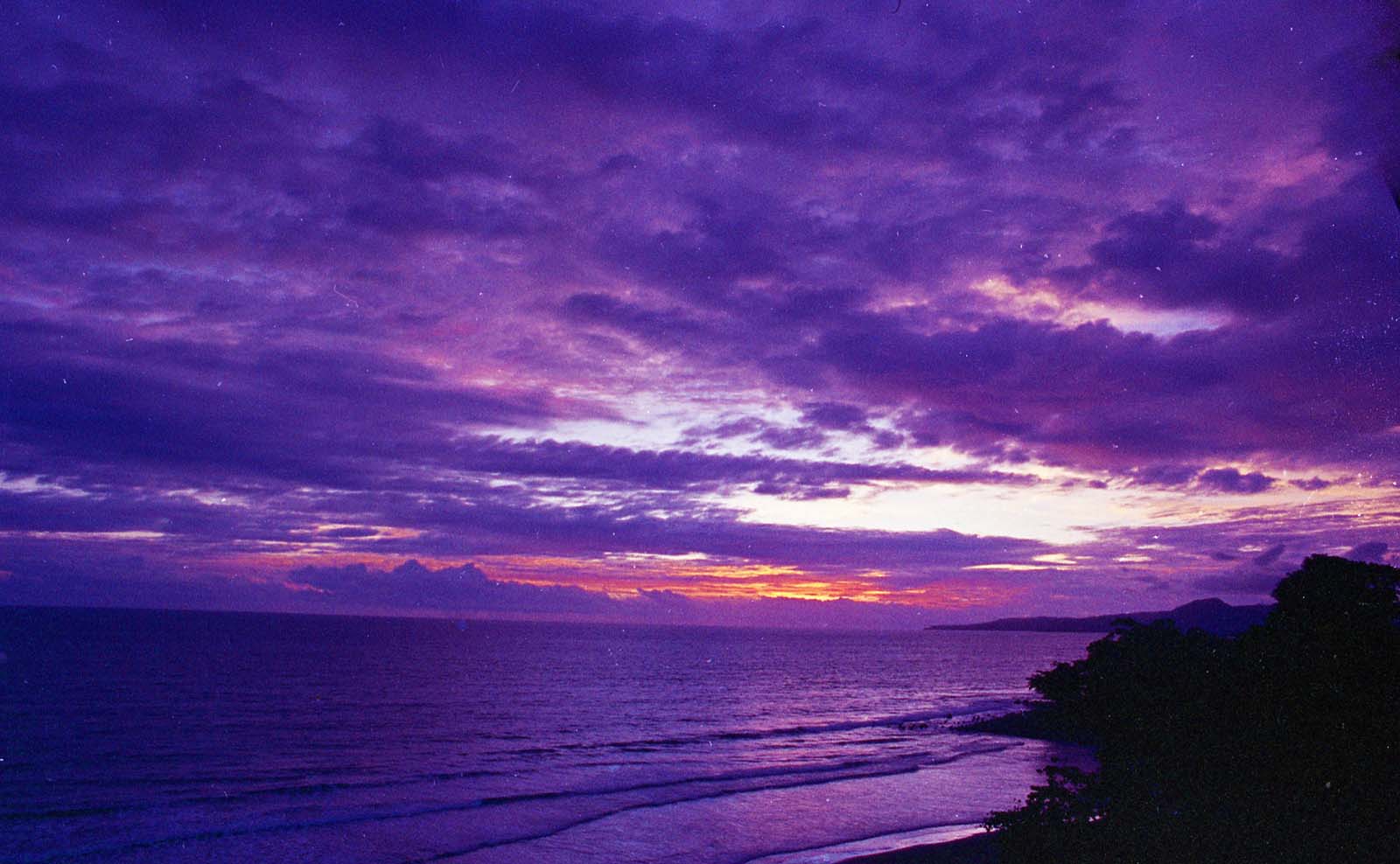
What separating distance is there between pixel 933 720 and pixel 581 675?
46.3 m

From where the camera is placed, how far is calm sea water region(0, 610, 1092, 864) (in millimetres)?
30172

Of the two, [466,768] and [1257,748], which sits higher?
[1257,748]

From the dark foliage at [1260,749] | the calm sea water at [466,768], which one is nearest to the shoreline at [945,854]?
the calm sea water at [466,768]

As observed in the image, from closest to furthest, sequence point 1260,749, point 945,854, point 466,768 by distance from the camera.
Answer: point 1260,749 → point 945,854 → point 466,768

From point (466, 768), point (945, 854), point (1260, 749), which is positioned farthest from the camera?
point (466, 768)

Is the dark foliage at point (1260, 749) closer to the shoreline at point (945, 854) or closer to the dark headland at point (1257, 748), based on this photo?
the dark headland at point (1257, 748)

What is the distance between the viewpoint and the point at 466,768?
44188mm

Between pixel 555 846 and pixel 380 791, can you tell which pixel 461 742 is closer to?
pixel 380 791

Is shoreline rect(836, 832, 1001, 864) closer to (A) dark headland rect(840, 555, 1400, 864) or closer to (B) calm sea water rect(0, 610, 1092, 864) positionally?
(B) calm sea water rect(0, 610, 1092, 864)

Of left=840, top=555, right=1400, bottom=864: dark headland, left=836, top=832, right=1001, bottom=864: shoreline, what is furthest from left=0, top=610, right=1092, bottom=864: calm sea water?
left=840, top=555, right=1400, bottom=864: dark headland

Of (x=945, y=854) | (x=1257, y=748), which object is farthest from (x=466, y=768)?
(x=1257, y=748)

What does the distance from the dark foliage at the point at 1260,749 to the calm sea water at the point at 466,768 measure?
1487 centimetres

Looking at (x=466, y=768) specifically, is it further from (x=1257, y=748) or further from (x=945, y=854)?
(x=1257, y=748)

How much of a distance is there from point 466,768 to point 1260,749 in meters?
37.5
